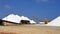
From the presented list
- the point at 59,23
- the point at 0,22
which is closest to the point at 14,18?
the point at 0,22

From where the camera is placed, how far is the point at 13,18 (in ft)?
59.2

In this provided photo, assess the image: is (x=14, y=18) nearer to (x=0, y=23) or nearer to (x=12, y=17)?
(x=12, y=17)

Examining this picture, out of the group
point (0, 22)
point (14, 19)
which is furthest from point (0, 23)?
point (14, 19)

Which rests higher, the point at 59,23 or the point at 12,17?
the point at 12,17

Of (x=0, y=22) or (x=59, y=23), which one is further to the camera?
(x=0, y=22)

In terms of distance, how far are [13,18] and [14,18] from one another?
0.17 m

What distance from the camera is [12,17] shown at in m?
18.3

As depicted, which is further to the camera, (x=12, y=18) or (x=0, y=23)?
(x=12, y=18)

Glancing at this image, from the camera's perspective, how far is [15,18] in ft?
60.2

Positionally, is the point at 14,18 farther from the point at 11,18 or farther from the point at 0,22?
the point at 0,22

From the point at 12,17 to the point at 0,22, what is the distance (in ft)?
15.0

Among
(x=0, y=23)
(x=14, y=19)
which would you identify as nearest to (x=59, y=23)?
(x=0, y=23)

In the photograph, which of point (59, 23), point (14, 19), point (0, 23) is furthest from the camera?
point (14, 19)

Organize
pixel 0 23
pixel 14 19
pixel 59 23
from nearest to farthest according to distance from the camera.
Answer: pixel 59 23 → pixel 0 23 → pixel 14 19
